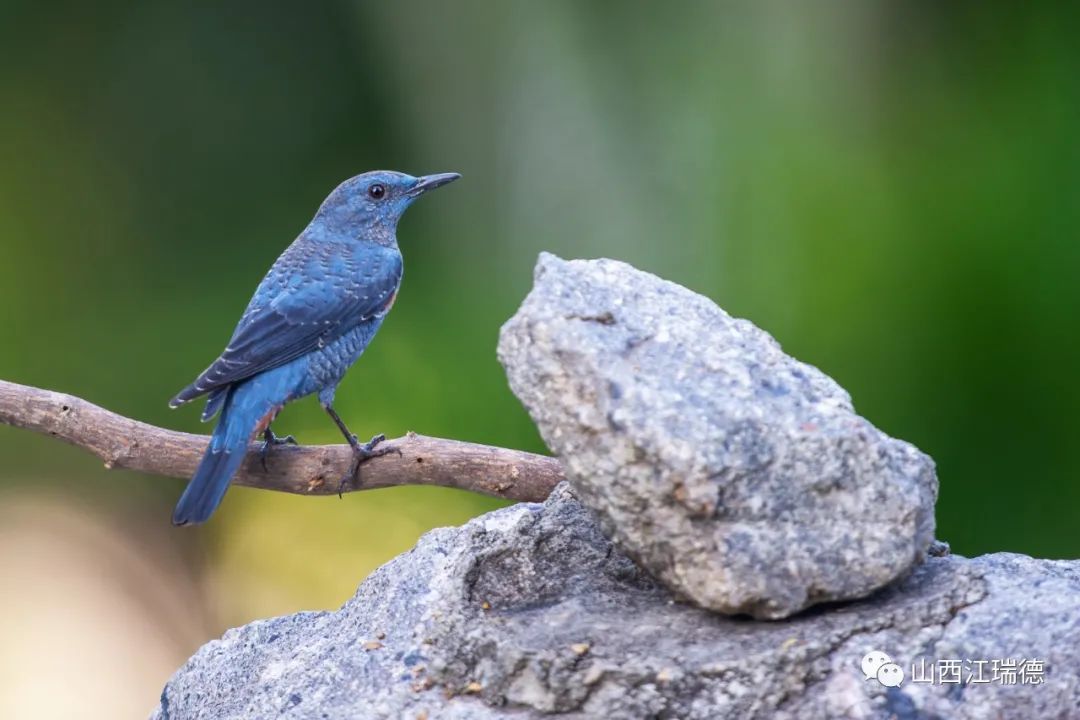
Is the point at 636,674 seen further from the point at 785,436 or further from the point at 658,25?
the point at 658,25

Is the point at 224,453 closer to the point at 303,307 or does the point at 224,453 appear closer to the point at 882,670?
the point at 303,307

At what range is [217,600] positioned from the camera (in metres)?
5.89

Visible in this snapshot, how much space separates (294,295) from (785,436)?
2.30 metres

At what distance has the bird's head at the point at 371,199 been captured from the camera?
4.83m

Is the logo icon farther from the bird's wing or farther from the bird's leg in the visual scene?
the bird's wing

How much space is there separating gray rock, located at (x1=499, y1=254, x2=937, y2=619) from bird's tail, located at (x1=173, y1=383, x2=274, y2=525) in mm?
1425

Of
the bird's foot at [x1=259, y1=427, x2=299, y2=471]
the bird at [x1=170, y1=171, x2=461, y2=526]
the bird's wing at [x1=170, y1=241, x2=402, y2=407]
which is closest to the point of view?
the bird at [x1=170, y1=171, x2=461, y2=526]

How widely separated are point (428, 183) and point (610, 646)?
2550 millimetres

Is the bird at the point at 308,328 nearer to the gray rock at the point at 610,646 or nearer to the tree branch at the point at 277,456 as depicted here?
the tree branch at the point at 277,456

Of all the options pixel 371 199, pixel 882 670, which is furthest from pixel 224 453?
pixel 882 670

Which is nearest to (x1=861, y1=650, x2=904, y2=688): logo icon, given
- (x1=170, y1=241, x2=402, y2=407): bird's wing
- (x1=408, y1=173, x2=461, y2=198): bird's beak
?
(x1=170, y1=241, x2=402, y2=407): bird's wing

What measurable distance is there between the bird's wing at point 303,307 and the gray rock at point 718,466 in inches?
62.9

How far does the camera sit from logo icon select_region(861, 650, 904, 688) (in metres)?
2.55

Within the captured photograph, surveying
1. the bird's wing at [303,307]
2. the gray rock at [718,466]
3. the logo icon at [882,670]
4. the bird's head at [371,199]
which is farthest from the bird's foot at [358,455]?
the logo icon at [882,670]
